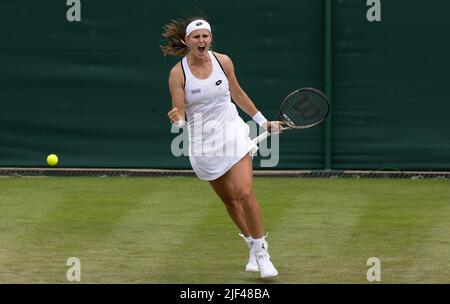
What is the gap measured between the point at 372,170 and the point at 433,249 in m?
3.94

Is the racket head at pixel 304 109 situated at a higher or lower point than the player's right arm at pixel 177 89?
lower

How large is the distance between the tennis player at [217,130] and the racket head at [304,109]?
58cm

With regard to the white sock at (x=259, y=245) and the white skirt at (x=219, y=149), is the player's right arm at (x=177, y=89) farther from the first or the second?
the white sock at (x=259, y=245)

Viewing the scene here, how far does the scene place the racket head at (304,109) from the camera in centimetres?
873

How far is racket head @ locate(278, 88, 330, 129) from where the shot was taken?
8.73 meters

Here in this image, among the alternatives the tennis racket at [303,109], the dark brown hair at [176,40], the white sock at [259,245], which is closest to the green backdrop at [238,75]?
the tennis racket at [303,109]

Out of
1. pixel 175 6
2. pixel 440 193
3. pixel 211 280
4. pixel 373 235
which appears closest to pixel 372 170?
pixel 440 193

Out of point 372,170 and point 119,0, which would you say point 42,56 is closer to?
point 119,0

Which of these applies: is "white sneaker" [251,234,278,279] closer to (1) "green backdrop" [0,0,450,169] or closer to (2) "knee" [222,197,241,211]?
(2) "knee" [222,197,241,211]

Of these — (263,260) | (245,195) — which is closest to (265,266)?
(263,260)

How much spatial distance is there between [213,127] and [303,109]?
1.04m

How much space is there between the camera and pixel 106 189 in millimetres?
11969

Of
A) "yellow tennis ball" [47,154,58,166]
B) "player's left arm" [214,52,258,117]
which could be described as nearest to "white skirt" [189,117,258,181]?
"player's left arm" [214,52,258,117]

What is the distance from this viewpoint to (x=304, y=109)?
8922mm
